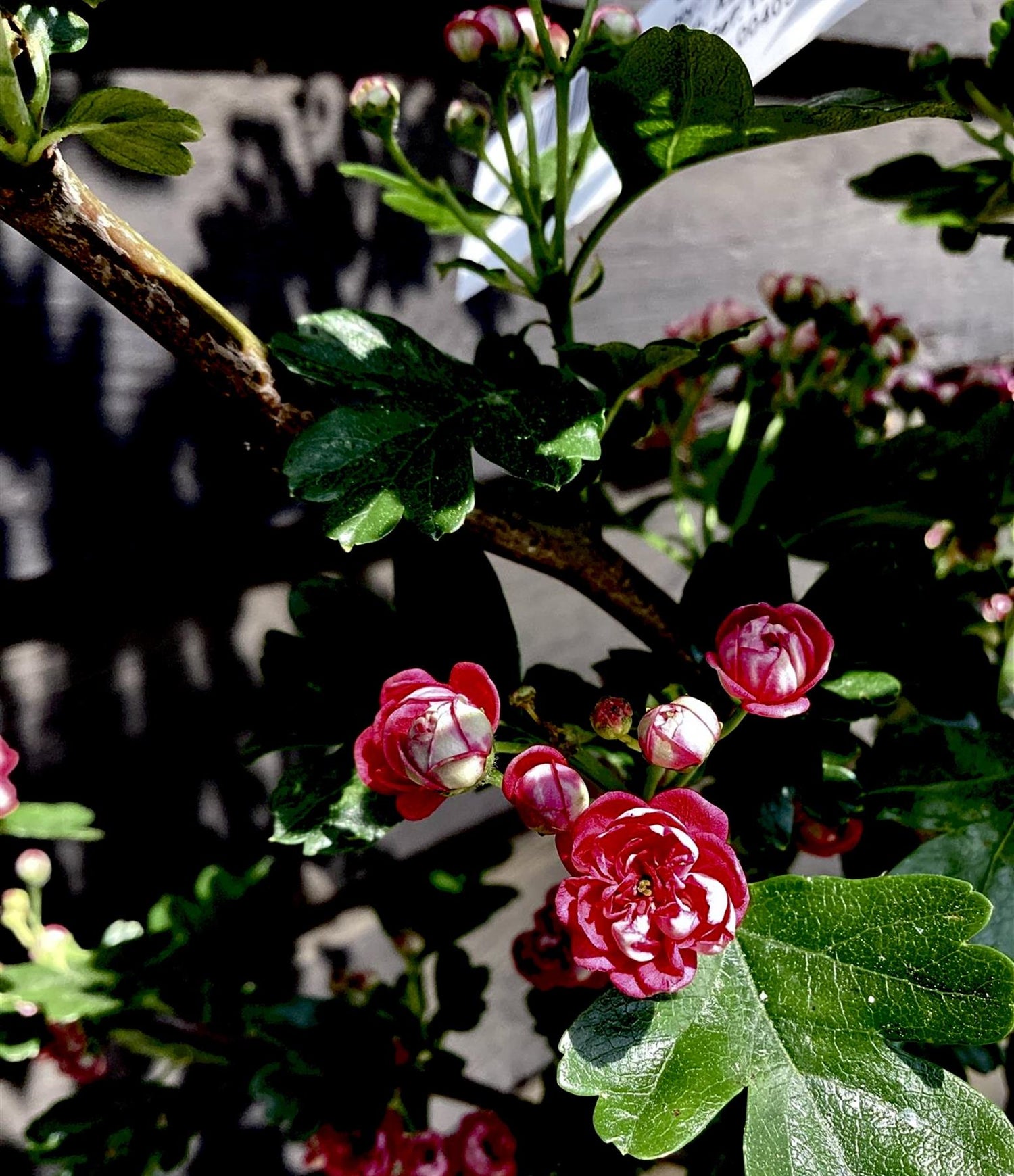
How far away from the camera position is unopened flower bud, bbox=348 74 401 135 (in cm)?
66

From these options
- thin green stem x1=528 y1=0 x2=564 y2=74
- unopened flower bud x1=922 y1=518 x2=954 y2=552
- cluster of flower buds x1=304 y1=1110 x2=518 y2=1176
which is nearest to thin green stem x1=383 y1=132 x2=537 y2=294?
thin green stem x1=528 y1=0 x2=564 y2=74

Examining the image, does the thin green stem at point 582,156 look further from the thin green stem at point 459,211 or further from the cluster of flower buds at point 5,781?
the cluster of flower buds at point 5,781

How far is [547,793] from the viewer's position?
1.48ft

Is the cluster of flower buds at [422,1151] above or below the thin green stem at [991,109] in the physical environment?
below

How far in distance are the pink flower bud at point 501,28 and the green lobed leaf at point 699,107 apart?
0.11 m

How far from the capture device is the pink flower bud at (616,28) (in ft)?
1.99

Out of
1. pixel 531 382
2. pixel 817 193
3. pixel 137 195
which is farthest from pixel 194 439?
pixel 817 193

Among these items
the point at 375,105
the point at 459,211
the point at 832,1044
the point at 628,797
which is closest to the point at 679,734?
the point at 628,797

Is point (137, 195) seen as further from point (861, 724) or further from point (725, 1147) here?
point (861, 724)

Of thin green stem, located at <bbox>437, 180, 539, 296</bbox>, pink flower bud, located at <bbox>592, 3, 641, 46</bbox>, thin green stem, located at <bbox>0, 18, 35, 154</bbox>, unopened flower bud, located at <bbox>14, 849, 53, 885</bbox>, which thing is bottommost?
unopened flower bud, located at <bbox>14, 849, 53, 885</bbox>

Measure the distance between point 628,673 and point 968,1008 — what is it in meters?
0.29

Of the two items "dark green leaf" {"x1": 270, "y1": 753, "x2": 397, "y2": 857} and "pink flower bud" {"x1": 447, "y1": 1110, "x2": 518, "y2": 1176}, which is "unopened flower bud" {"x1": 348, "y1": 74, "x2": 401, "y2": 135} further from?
"pink flower bud" {"x1": 447, "y1": 1110, "x2": 518, "y2": 1176}

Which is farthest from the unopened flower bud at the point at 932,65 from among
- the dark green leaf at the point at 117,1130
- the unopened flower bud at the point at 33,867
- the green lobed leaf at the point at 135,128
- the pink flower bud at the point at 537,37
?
the dark green leaf at the point at 117,1130

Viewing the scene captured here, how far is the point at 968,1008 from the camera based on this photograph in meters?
0.46
